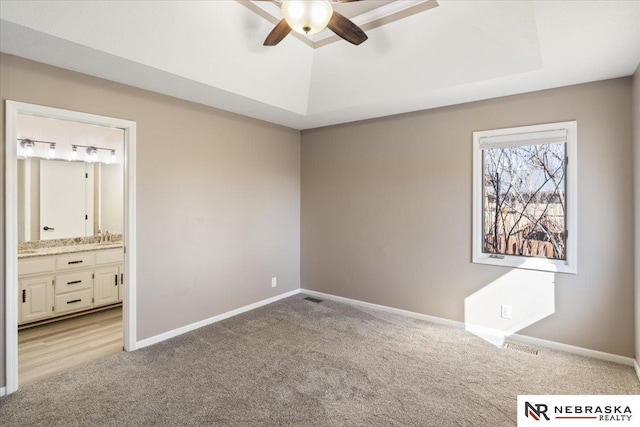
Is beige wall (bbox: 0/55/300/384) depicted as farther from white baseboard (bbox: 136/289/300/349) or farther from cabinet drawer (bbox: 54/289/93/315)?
cabinet drawer (bbox: 54/289/93/315)

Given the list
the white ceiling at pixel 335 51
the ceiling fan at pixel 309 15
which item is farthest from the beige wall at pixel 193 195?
the ceiling fan at pixel 309 15

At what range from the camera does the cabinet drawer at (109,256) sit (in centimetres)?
425

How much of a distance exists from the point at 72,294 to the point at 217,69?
319cm

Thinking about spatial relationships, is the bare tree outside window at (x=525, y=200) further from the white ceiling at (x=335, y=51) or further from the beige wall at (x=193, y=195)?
the beige wall at (x=193, y=195)

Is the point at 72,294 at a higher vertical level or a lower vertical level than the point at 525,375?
higher

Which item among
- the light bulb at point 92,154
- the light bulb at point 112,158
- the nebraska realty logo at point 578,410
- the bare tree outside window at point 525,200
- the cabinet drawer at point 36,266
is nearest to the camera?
the nebraska realty logo at point 578,410

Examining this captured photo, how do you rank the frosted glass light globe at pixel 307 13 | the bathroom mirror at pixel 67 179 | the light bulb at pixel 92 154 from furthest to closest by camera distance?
the light bulb at pixel 92 154, the bathroom mirror at pixel 67 179, the frosted glass light globe at pixel 307 13

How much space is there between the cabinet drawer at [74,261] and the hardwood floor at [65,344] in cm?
63

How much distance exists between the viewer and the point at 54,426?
2.04 metres

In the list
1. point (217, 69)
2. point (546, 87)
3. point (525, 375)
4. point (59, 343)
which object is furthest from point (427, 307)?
point (59, 343)

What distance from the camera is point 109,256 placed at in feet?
14.3

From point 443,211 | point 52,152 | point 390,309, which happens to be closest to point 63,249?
point 52,152

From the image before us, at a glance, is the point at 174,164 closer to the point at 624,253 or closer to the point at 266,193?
the point at 266,193

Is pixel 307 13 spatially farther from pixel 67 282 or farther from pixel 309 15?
pixel 67 282
